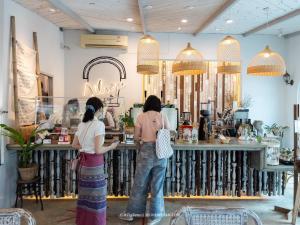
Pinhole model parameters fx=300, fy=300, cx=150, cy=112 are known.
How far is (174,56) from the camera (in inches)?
291

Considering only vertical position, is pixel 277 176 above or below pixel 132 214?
above

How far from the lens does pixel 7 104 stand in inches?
163

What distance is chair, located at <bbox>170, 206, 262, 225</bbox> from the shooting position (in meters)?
1.51

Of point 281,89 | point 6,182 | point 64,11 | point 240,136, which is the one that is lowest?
point 6,182

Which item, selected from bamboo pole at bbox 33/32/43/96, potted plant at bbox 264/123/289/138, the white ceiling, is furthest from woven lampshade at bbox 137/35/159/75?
potted plant at bbox 264/123/289/138

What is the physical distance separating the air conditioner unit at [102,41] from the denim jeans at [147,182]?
164 inches

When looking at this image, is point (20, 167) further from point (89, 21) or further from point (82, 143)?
point (89, 21)

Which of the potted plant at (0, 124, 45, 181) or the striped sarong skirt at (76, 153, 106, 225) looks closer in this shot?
the striped sarong skirt at (76, 153, 106, 225)

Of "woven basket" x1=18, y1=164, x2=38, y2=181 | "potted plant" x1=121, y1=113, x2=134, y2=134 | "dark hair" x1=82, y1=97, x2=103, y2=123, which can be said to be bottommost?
"woven basket" x1=18, y1=164, x2=38, y2=181

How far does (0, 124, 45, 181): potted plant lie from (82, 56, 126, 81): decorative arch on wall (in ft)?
Answer: 10.8

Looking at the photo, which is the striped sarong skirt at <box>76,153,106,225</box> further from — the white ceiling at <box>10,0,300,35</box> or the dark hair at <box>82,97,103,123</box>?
the white ceiling at <box>10,0,300,35</box>

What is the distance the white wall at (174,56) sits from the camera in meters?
7.15

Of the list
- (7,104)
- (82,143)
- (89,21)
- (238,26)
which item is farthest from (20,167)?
(238,26)

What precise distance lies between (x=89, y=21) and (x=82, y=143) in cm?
397
